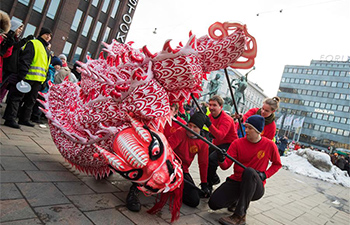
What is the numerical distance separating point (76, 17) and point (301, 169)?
72.0ft

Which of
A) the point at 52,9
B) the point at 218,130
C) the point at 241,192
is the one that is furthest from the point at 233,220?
the point at 52,9

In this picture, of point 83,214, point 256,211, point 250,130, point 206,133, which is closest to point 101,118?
point 83,214

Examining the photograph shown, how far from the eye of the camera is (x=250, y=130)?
9.10 feet

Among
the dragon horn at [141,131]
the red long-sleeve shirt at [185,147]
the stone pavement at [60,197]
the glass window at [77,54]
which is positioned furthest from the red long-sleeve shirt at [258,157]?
the glass window at [77,54]

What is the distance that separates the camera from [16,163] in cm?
242

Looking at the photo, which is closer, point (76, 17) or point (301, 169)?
point (301, 169)

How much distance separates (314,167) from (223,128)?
1038cm

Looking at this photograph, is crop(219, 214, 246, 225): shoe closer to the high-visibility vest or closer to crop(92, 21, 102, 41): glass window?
the high-visibility vest

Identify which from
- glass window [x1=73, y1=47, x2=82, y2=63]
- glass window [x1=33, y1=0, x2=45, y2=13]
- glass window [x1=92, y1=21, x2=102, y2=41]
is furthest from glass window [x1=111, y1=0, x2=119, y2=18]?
glass window [x1=33, y1=0, x2=45, y2=13]

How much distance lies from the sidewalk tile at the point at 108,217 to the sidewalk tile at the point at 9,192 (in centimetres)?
56

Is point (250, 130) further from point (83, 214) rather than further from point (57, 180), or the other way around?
point (57, 180)

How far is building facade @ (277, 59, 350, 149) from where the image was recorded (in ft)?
176

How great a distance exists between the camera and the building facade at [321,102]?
53.8m

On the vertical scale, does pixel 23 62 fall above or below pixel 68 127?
above
